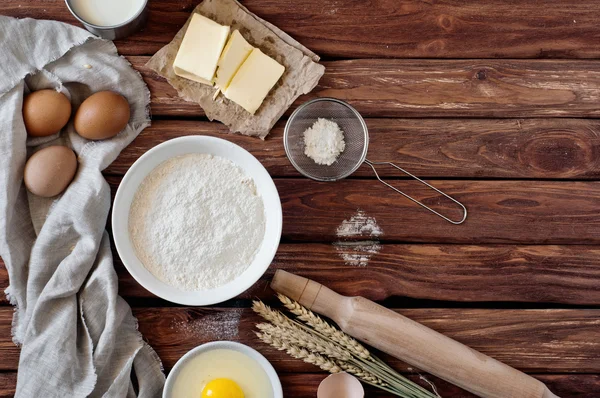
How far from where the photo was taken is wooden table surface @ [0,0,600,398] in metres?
1.50

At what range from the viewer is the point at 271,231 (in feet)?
4.55

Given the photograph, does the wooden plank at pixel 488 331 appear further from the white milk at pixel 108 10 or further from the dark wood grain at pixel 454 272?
the white milk at pixel 108 10

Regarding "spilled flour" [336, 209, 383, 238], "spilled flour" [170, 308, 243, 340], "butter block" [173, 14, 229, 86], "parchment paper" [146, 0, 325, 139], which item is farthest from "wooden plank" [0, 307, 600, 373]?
"butter block" [173, 14, 229, 86]

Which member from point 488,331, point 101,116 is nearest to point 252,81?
point 101,116

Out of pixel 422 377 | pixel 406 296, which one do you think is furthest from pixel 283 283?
pixel 422 377

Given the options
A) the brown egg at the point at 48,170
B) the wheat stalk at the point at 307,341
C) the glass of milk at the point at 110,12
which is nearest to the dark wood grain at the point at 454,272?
the wheat stalk at the point at 307,341

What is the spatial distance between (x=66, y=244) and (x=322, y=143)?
0.68 m

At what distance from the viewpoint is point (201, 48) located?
56.7 inches

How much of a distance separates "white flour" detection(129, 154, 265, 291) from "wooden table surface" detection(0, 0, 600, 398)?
12cm

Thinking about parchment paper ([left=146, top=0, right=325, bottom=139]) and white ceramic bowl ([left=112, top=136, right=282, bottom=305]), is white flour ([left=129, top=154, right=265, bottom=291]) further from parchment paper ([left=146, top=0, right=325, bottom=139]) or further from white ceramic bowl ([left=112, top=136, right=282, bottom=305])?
parchment paper ([left=146, top=0, right=325, bottom=139])

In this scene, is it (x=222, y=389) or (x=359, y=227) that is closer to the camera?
(x=222, y=389)

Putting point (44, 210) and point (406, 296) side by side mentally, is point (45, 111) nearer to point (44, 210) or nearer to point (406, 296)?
point (44, 210)

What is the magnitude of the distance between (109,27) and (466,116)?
0.93 metres

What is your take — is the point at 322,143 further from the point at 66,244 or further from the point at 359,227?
the point at 66,244
